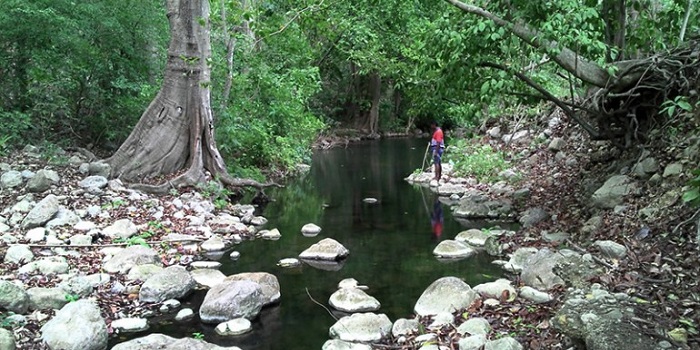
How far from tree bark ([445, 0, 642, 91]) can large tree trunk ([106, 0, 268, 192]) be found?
573 centimetres

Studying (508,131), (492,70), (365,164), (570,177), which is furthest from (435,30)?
(365,164)

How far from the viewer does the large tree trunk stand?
11273 mm

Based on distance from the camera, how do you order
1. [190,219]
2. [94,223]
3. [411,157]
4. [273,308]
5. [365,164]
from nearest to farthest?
[273,308] < [94,223] < [190,219] < [365,164] < [411,157]

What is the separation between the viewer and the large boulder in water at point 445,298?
5.91 metres

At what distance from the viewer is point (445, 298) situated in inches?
238

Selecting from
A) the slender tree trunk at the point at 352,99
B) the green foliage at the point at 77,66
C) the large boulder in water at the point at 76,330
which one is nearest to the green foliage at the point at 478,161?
the green foliage at the point at 77,66

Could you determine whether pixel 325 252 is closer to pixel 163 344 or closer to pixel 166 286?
pixel 166 286

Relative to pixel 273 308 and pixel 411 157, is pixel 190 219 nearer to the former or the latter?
pixel 273 308

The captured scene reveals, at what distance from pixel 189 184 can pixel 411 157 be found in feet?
45.2

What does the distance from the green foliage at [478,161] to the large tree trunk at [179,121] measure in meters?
6.86

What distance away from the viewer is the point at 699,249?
4871 millimetres

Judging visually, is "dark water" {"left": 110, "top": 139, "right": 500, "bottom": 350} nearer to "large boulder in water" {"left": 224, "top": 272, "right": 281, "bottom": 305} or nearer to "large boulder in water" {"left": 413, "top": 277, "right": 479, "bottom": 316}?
"large boulder in water" {"left": 224, "top": 272, "right": 281, "bottom": 305}

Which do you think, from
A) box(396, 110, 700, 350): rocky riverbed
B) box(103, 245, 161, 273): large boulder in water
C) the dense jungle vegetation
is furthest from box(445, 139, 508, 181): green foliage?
box(103, 245, 161, 273): large boulder in water

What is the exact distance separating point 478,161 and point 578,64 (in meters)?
7.81
